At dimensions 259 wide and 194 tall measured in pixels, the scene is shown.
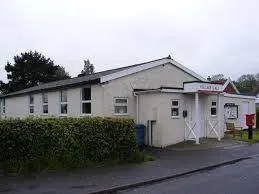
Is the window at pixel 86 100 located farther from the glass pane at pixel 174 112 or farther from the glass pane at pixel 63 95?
the glass pane at pixel 174 112

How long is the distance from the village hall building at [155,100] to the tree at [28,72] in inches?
1627

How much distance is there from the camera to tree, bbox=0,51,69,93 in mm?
65688

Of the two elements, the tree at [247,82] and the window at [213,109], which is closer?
the window at [213,109]

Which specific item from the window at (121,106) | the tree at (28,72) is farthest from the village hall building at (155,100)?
the tree at (28,72)

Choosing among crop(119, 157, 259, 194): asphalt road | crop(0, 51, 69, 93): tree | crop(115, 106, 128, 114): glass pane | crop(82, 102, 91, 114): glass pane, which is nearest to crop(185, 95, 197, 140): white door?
crop(115, 106, 128, 114): glass pane

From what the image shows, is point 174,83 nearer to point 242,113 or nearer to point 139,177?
point 242,113

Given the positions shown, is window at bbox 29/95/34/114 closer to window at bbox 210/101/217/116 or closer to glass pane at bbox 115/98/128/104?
glass pane at bbox 115/98/128/104

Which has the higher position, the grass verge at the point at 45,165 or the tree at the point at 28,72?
the tree at the point at 28,72

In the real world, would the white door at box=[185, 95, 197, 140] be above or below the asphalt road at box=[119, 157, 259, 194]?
above

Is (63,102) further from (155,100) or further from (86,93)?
(155,100)

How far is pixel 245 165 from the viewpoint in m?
14.7

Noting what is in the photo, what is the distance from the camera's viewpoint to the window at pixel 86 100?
2192 centimetres

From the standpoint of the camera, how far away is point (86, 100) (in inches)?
868

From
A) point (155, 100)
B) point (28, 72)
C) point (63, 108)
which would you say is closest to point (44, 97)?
point (63, 108)
